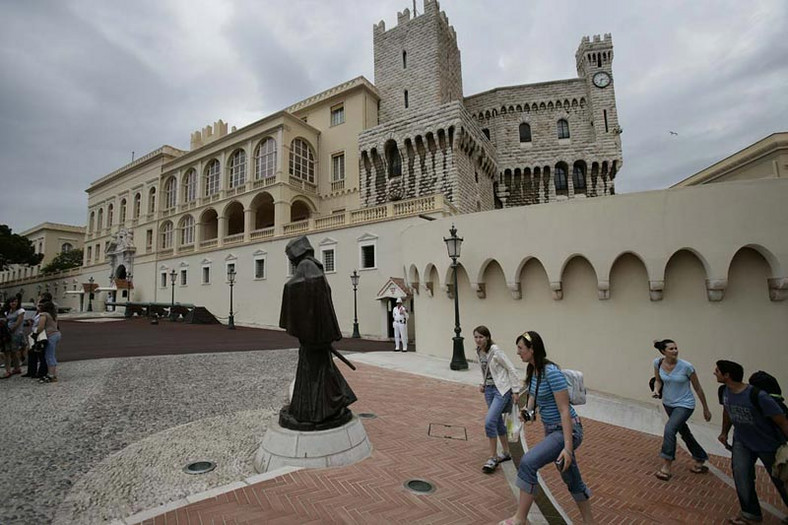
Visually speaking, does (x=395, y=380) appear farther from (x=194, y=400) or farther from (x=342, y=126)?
(x=342, y=126)

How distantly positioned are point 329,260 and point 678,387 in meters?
19.4

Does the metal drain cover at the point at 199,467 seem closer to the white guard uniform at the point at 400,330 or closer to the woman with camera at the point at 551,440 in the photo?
the woman with camera at the point at 551,440

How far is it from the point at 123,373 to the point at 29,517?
22.8ft

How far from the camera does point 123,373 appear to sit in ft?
30.9

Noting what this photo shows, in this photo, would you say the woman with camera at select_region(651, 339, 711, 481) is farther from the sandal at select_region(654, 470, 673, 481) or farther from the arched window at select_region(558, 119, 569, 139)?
the arched window at select_region(558, 119, 569, 139)

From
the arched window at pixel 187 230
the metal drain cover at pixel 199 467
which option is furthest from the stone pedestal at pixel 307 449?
the arched window at pixel 187 230

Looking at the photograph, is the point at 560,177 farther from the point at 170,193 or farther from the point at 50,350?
the point at 170,193

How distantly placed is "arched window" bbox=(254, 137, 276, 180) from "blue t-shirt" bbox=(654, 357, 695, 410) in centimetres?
2741

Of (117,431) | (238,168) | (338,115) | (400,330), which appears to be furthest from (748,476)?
(238,168)

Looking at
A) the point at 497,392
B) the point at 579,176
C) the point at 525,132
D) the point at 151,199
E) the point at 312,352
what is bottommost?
the point at 497,392

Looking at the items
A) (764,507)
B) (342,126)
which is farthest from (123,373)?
(342,126)

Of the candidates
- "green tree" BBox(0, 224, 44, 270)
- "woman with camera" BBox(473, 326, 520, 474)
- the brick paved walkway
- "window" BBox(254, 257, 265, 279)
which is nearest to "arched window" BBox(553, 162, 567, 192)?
"window" BBox(254, 257, 265, 279)

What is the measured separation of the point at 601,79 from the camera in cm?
3109

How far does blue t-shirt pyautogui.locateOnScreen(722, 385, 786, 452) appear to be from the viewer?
3389 mm
